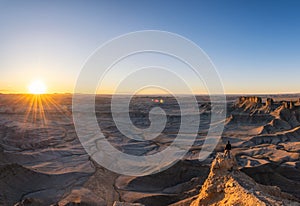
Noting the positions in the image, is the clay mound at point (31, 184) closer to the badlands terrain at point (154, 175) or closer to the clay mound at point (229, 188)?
the badlands terrain at point (154, 175)

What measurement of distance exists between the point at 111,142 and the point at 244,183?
3010 cm

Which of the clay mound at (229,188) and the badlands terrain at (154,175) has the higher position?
the clay mound at (229,188)

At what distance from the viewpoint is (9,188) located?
18.0 metres

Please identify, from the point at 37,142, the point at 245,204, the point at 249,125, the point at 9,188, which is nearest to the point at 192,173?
the point at 9,188

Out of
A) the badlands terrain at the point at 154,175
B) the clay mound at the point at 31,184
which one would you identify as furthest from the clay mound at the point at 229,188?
the clay mound at the point at 31,184

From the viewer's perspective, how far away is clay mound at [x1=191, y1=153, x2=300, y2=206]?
696 centimetres

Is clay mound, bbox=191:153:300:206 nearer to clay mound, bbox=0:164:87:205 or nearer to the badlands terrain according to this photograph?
the badlands terrain

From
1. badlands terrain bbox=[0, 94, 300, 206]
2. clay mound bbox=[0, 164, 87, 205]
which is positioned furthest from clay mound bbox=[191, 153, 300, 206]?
clay mound bbox=[0, 164, 87, 205]

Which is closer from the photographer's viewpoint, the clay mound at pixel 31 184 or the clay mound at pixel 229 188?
the clay mound at pixel 229 188

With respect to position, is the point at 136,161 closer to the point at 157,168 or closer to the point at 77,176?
the point at 157,168

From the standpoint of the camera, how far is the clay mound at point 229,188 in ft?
22.8

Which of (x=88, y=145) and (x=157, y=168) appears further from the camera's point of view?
(x=88, y=145)

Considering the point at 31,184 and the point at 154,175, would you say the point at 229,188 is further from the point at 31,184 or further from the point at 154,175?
the point at 31,184

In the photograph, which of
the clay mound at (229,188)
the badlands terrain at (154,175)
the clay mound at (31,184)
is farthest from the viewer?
the clay mound at (31,184)
